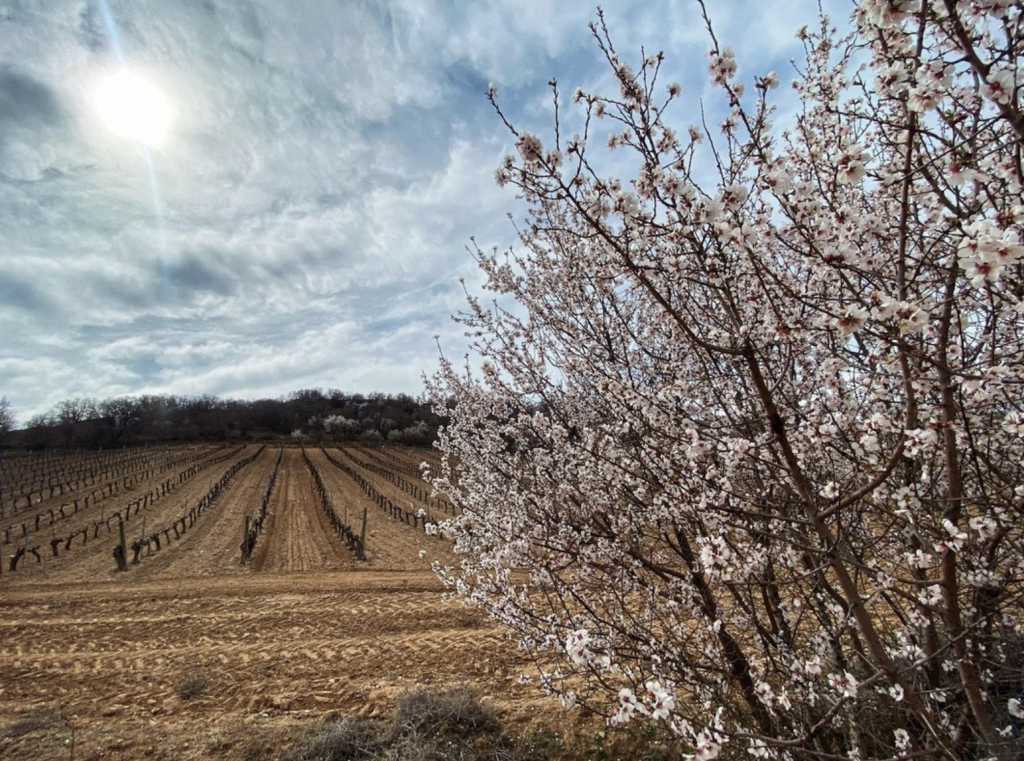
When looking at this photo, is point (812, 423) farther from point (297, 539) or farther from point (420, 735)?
point (297, 539)

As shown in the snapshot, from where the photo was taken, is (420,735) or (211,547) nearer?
(420,735)

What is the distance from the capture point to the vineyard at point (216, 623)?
25.1 ft

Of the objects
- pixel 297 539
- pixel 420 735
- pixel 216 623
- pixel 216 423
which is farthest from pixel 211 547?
pixel 216 423

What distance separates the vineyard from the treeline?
48.2 meters

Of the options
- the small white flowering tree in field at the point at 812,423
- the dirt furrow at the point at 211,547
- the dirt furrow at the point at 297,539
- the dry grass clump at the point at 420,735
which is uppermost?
the small white flowering tree in field at the point at 812,423

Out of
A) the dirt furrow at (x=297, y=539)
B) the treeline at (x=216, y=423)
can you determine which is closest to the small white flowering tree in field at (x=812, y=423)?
the dirt furrow at (x=297, y=539)

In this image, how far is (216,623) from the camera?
1185cm

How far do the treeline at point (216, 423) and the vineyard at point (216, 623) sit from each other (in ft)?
158

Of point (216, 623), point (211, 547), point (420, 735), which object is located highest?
point (420, 735)

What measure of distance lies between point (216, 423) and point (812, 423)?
108 metres

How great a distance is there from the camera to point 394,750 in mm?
5703

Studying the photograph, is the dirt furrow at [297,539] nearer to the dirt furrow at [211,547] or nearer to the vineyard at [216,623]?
the vineyard at [216,623]

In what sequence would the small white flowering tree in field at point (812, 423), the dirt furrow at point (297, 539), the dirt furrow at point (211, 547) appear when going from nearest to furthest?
1. the small white flowering tree in field at point (812, 423)
2. the dirt furrow at point (211, 547)
3. the dirt furrow at point (297, 539)

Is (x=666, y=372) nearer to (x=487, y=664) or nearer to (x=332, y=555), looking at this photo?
(x=487, y=664)
